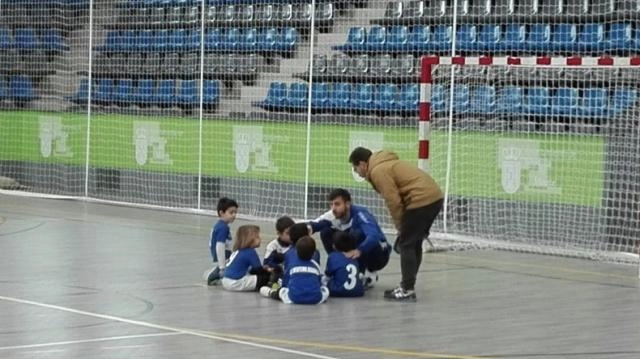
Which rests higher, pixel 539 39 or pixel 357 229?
pixel 539 39

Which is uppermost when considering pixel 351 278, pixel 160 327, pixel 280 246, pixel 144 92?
pixel 144 92

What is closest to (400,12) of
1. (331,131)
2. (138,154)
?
(331,131)

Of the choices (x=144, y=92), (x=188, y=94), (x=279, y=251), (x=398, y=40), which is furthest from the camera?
(x=144, y=92)

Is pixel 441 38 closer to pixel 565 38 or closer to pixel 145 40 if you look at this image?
pixel 565 38

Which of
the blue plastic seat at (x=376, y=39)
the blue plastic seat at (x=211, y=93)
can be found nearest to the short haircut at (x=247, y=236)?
the blue plastic seat at (x=376, y=39)

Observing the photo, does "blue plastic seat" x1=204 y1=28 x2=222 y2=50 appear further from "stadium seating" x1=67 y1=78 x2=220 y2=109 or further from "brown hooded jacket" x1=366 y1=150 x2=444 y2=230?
"brown hooded jacket" x1=366 y1=150 x2=444 y2=230

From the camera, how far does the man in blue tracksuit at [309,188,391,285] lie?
1459 cm

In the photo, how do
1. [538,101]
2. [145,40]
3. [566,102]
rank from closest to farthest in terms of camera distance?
[566,102], [538,101], [145,40]

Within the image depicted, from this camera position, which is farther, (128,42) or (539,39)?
(128,42)

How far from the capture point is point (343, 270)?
46.6 ft

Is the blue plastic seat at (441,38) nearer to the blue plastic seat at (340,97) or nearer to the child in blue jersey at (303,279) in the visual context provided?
the blue plastic seat at (340,97)

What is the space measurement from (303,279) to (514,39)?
411 inches

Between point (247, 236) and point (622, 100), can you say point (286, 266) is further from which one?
point (622, 100)

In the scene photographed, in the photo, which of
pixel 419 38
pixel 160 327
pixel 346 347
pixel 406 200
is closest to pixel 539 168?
pixel 419 38
